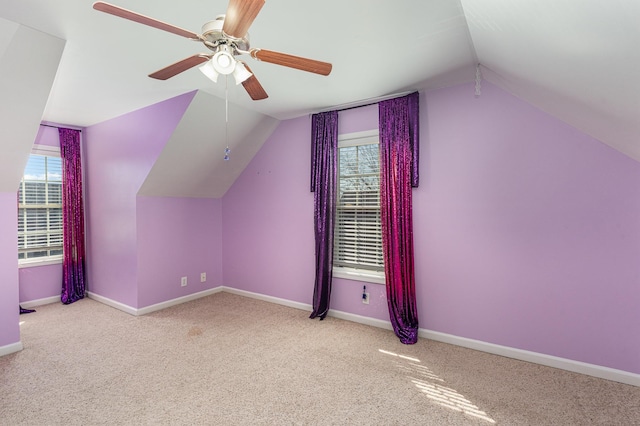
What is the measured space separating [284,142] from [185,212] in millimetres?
1692

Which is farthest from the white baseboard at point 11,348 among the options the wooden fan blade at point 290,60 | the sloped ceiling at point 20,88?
the wooden fan blade at point 290,60

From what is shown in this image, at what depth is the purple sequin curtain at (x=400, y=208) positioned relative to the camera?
3.12 m

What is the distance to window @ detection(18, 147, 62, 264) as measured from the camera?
4.13 meters

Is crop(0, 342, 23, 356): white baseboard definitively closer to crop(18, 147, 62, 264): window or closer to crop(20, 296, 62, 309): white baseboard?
crop(20, 296, 62, 309): white baseboard

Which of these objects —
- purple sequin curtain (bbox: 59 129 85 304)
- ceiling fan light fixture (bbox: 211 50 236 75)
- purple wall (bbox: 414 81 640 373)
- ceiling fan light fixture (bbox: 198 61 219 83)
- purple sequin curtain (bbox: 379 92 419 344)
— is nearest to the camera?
ceiling fan light fixture (bbox: 211 50 236 75)

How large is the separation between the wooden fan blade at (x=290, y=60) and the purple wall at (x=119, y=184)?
192 centimetres

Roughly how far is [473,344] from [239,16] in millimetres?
3147

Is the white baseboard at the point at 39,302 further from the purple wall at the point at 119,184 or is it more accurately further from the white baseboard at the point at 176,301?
the white baseboard at the point at 176,301

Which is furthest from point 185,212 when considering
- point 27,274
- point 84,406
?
point 84,406

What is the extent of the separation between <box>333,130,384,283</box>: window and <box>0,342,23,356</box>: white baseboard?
315cm

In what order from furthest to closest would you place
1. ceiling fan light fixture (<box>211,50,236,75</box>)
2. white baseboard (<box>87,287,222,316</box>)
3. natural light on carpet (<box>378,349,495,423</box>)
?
white baseboard (<box>87,287,222,316</box>) → natural light on carpet (<box>378,349,495,423</box>) → ceiling fan light fixture (<box>211,50,236,75</box>)

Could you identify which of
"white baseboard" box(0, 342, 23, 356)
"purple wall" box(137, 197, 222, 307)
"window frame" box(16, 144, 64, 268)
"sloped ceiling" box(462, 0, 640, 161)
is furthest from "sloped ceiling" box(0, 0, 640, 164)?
"white baseboard" box(0, 342, 23, 356)

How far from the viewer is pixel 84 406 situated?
210cm

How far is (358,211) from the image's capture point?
3.67m
